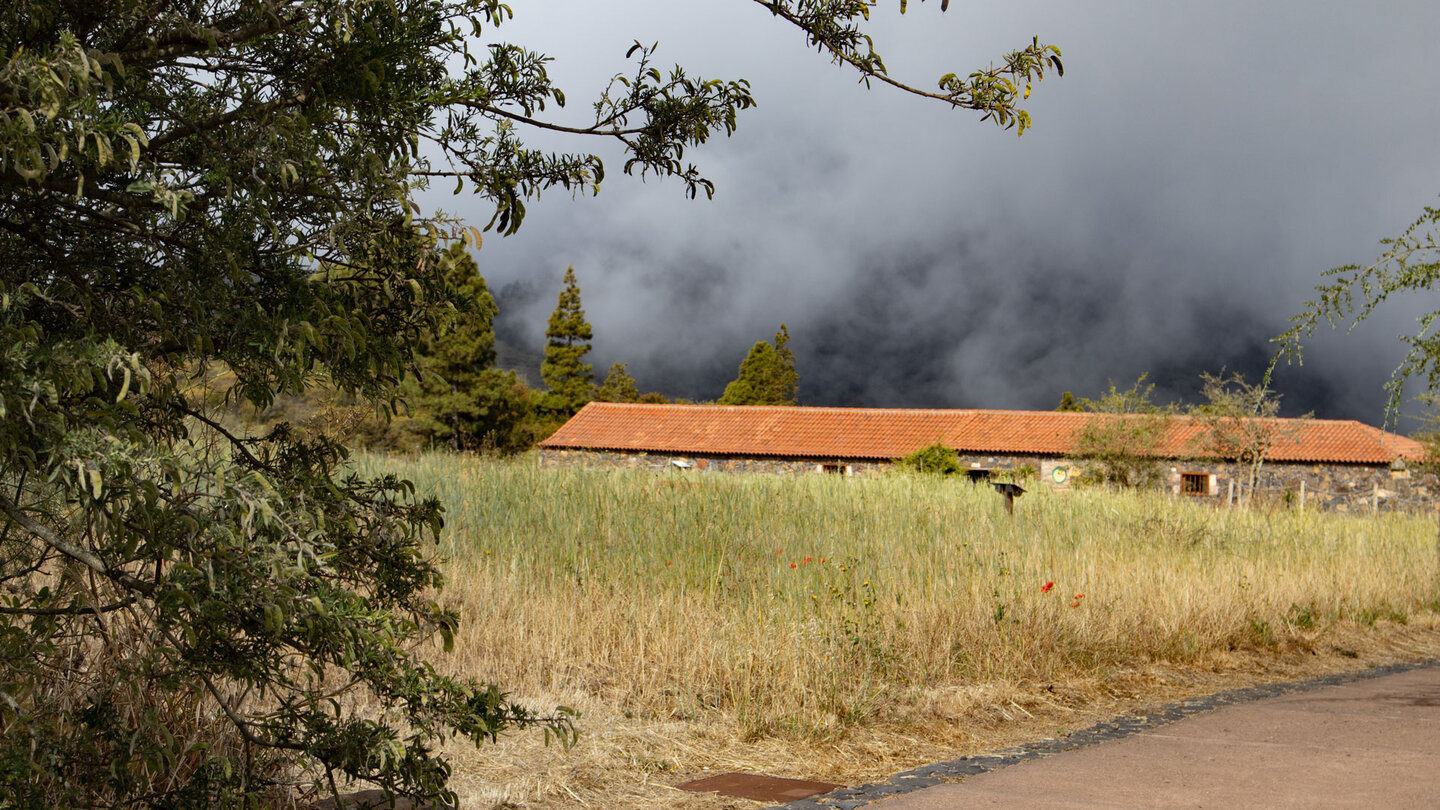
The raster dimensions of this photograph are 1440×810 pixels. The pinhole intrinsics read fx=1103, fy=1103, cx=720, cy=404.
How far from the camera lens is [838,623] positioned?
6734 millimetres

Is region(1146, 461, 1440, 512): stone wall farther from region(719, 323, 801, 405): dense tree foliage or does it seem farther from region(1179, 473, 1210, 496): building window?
region(719, 323, 801, 405): dense tree foliage

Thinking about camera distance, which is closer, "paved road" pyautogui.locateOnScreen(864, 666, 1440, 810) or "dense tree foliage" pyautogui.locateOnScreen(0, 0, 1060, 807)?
"dense tree foliage" pyautogui.locateOnScreen(0, 0, 1060, 807)

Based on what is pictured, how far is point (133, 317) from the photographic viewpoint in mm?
2621

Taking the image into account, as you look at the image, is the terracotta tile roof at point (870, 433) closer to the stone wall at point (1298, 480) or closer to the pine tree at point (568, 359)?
the stone wall at point (1298, 480)

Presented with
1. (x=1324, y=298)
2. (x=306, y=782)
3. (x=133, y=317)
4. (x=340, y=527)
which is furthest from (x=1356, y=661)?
(x=133, y=317)

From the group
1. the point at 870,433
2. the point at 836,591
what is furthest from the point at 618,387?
the point at 836,591

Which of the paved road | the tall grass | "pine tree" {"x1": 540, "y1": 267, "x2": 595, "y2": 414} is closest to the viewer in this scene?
the paved road

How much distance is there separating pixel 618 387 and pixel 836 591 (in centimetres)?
6045

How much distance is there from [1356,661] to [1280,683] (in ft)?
5.81

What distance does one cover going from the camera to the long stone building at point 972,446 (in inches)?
1330

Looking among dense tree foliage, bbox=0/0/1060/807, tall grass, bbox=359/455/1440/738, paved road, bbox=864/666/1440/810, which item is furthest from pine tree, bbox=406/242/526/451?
dense tree foliage, bbox=0/0/1060/807

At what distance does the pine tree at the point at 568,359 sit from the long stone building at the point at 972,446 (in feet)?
61.3

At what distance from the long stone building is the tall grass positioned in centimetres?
1885

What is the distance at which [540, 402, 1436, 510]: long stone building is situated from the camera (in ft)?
111
